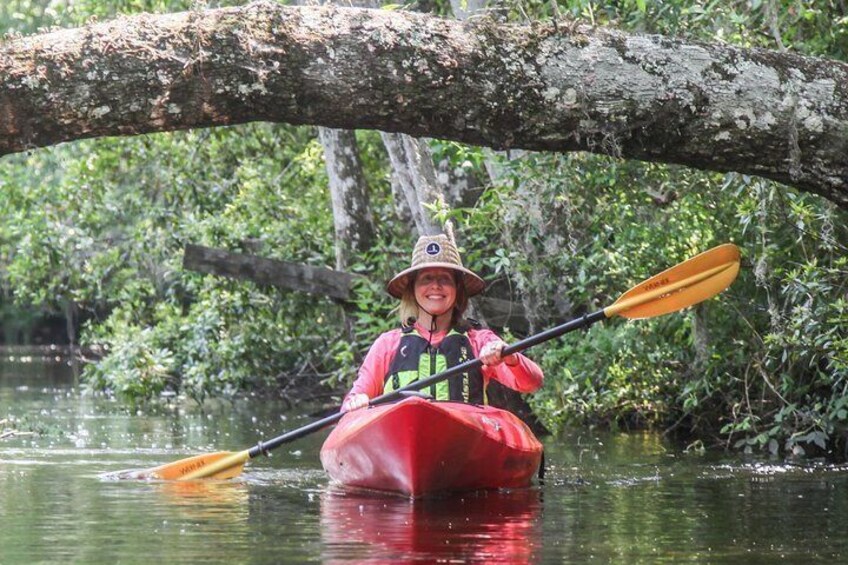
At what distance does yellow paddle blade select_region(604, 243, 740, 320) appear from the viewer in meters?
7.55

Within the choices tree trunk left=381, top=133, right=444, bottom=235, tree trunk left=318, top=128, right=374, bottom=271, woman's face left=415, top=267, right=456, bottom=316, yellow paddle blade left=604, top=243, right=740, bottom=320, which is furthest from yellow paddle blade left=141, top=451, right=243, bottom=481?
tree trunk left=318, top=128, right=374, bottom=271

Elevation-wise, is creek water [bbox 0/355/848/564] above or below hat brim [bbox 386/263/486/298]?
below

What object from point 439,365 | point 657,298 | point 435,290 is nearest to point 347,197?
point 435,290

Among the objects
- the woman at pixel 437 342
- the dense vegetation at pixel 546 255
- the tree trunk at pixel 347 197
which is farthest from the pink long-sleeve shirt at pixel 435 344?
the tree trunk at pixel 347 197

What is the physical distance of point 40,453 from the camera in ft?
31.6

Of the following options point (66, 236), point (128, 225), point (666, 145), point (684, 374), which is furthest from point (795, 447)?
point (128, 225)

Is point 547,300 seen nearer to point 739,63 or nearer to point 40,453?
point 40,453

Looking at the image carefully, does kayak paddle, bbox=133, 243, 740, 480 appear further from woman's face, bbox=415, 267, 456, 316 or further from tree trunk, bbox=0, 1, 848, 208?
tree trunk, bbox=0, 1, 848, 208

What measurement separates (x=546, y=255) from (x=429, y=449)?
169 inches

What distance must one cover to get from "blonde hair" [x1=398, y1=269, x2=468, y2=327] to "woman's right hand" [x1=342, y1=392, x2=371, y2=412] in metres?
0.54

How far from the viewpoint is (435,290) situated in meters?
7.77

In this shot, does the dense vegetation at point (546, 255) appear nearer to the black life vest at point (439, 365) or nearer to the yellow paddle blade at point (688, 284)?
the yellow paddle blade at point (688, 284)

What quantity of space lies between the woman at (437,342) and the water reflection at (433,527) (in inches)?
23.1

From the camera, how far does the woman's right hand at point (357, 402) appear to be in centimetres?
742
